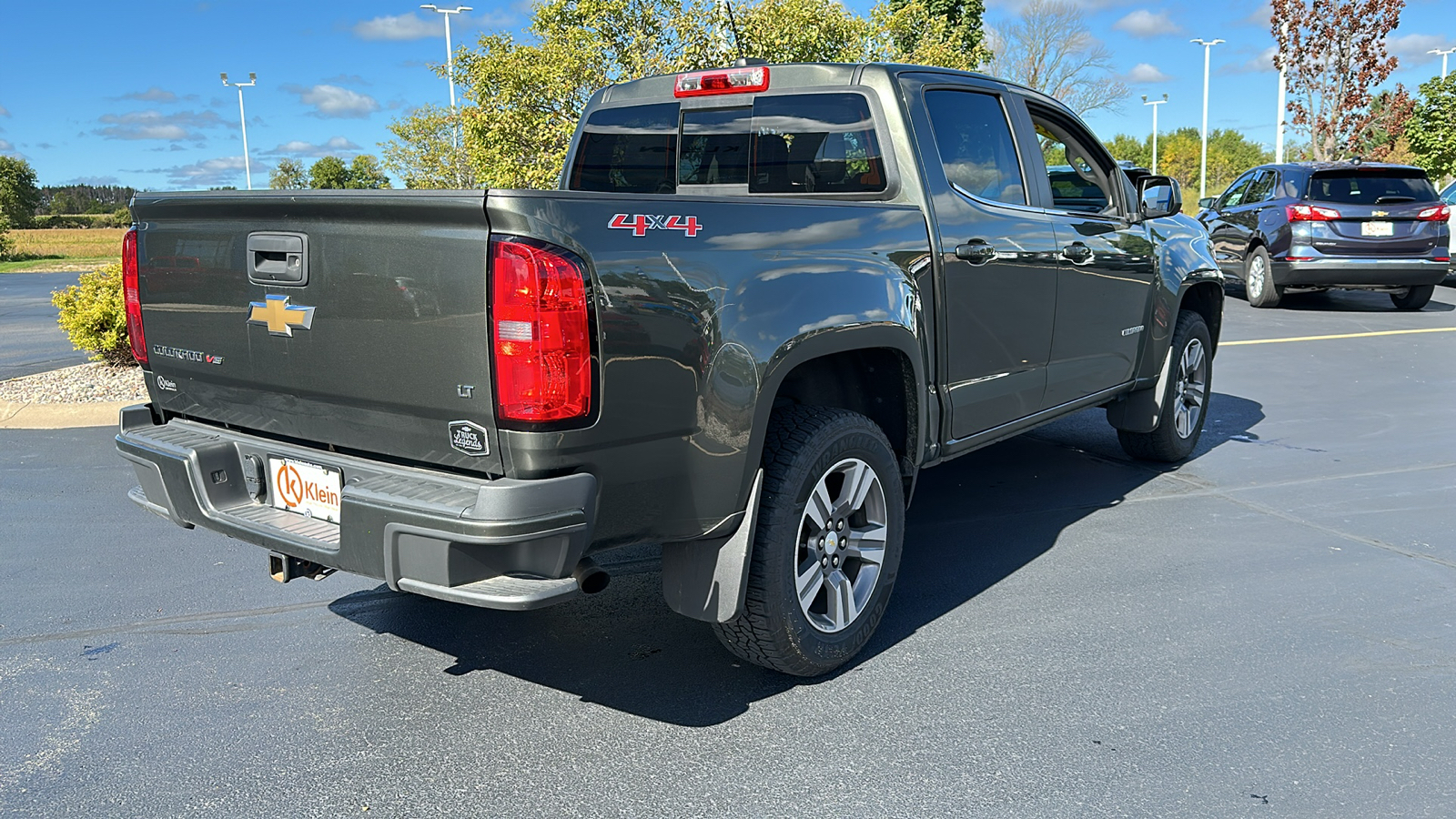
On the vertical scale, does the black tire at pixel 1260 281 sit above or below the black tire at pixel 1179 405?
above

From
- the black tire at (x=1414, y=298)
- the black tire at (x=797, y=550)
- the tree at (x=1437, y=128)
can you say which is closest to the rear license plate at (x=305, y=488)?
the black tire at (x=797, y=550)

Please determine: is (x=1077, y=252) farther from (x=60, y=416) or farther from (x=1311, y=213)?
(x=1311, y=213)

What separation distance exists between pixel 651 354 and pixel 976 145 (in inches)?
86.3

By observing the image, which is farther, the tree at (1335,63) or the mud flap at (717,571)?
the tree at (1335,63)

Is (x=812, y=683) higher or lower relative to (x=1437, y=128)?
lower

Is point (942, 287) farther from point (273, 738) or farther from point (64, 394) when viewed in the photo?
point (64, 394)

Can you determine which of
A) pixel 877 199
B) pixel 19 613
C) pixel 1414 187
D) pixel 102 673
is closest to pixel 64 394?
pixel 19 613

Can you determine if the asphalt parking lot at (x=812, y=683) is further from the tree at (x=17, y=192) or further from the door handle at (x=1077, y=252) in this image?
the tree at (x=17, y=192)

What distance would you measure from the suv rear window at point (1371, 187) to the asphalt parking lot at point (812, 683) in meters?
8.57

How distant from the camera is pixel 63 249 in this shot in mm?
38219

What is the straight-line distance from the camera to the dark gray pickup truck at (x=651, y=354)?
8.66 ft

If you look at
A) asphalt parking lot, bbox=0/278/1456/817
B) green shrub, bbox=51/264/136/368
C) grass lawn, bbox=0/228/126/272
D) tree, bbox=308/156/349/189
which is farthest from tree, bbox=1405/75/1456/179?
tree, bbox=308/156/349/189

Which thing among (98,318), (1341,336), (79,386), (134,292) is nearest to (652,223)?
(134,292)

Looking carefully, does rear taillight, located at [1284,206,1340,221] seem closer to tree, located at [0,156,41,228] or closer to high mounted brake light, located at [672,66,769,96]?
high mounted brake light, located at [672,66,769,96]
